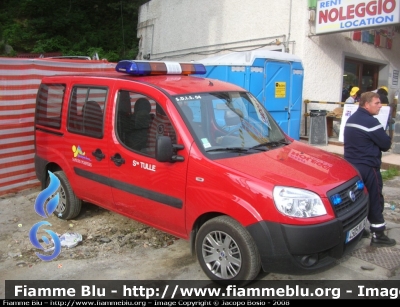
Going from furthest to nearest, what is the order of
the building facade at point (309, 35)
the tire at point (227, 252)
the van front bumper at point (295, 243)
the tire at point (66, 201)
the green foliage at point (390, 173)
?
the building facade at point (309, 35)
the green foliage at point (390, 173)
the tire at point (66, 201)
the tire at point (227, 252)
the van front bumper at point (295, 243)

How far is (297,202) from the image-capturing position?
335 centimetres

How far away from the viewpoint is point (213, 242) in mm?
3699

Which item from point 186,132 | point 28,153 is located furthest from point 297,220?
point 28,153

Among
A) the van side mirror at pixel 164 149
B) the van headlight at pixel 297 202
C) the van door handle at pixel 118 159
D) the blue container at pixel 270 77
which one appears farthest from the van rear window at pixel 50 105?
the blue container at pixel 270 77

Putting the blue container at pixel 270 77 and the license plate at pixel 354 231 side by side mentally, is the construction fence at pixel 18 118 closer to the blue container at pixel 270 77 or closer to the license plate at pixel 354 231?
the blue container at pixel 270 77

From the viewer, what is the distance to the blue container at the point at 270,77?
8.77 metres

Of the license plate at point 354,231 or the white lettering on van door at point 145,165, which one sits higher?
the white lettering on van door at point 145,165

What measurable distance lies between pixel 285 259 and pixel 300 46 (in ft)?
28.2

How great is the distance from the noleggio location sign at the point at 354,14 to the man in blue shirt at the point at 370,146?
5.90m

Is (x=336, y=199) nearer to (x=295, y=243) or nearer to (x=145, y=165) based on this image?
(x=295, y=243)

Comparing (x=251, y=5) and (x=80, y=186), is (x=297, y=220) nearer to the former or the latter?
(x=80, y=186)

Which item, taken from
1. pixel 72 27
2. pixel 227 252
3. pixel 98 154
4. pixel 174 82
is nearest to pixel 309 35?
pixel 174 82

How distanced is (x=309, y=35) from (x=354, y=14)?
1.33 m

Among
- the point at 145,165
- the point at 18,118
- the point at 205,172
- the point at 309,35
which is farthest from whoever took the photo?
the point at 309,35
